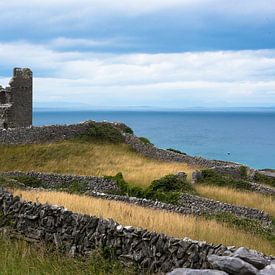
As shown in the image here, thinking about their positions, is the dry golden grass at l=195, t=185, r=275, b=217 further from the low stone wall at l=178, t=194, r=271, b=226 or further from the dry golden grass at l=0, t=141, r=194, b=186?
the dry golden grass at l=0, t=141, r=194, b=186

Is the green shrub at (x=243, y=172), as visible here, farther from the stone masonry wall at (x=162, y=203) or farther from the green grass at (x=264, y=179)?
the stone masonry wall at (x=162, y=203)

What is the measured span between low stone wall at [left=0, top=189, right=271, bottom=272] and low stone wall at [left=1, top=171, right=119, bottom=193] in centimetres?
1602

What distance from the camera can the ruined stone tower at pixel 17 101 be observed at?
48625mm

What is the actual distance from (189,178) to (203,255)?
83.2ft

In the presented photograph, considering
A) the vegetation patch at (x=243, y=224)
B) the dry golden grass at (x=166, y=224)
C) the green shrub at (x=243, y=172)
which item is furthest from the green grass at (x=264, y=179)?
the dry golden grass at (x=166, y=224)

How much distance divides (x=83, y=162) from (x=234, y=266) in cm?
3144

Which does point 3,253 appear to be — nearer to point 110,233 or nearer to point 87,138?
point 110,233

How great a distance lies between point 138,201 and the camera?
2369 cm

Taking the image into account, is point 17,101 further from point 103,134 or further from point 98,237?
point 98,237

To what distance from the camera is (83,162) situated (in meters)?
40.4

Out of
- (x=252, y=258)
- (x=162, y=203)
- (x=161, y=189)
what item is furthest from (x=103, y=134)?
(x=252, y=258)

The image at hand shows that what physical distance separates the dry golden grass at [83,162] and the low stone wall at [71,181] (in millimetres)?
2839

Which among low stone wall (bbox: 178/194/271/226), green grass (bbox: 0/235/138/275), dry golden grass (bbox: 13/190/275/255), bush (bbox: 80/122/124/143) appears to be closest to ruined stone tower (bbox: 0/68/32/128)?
bush (bbox: 80/122/124/143)

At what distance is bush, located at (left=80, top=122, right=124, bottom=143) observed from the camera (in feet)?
153
